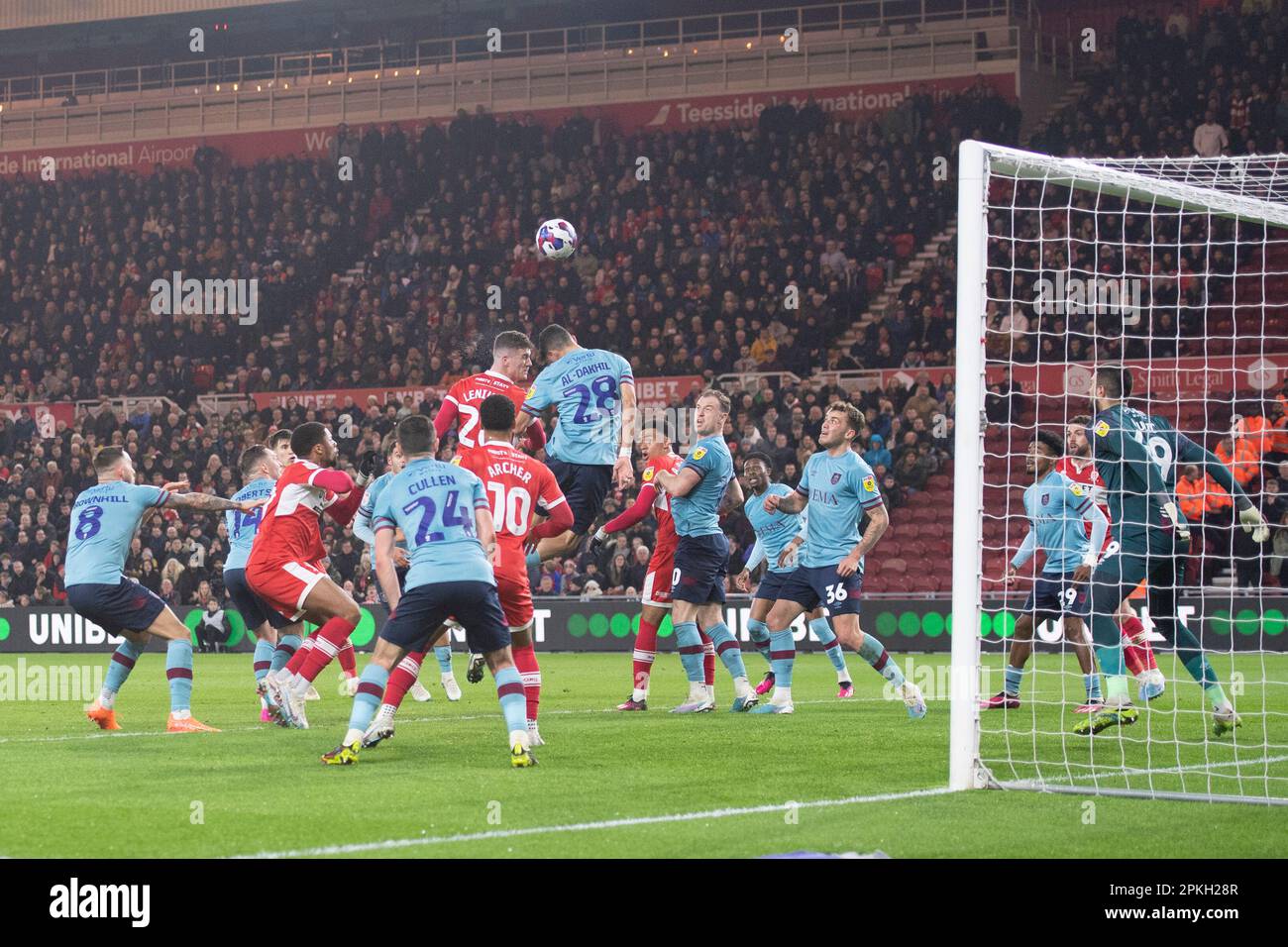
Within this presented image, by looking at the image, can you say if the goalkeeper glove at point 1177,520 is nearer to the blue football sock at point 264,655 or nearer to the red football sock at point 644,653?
the red football sock at point 644,653

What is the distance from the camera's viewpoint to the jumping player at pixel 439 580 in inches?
347

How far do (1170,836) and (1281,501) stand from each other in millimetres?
16993

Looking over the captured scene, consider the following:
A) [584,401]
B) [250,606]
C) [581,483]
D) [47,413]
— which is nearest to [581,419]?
[584,401]

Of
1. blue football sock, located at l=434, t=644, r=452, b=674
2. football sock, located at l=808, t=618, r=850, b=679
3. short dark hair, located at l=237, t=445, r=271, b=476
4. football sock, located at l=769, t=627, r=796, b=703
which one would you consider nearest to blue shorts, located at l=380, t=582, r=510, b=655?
football sock, located at l=769, t=627, r=796, b=703

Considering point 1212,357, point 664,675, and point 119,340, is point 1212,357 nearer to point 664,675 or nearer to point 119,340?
point 664,675

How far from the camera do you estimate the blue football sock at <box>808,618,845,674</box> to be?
1467 cm

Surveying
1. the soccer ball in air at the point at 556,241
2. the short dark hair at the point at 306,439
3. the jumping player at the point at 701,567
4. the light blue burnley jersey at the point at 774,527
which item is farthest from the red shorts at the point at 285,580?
the light blue burnley jersey at the point at 774,527

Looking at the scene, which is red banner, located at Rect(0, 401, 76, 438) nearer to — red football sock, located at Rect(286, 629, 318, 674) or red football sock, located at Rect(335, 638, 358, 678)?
red football sock, located at Rect(335, 638, 358, 678)

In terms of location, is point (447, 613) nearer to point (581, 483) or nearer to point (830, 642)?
point (581, 483)

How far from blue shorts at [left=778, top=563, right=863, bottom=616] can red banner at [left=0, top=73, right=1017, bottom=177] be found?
2027 centimetres

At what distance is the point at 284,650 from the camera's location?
1260 centimetres

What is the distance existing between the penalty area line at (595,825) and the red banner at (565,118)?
24.7 metres

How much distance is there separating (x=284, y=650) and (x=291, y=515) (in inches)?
65.1

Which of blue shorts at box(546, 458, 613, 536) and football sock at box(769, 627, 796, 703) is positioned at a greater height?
blue shorts at box(546, 458, 613, 536)
